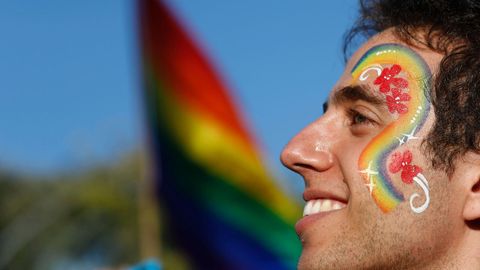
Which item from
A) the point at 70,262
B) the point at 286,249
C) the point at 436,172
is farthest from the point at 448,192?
the point at 70,262

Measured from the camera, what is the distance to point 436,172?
3.66 meters

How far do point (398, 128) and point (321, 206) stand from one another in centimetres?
38

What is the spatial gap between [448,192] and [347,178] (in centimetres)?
35

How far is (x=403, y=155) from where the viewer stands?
3721 mm

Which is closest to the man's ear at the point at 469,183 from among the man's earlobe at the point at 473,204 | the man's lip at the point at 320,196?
the man's earlobe at the point at 473,204

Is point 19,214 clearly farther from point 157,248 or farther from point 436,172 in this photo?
point 436,172

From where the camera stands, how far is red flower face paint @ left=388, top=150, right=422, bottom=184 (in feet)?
12.1

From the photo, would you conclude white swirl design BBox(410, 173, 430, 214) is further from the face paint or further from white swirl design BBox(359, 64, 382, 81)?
white swirl design BBox(359, 64, 382, 81)

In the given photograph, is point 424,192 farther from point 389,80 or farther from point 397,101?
point 389,80

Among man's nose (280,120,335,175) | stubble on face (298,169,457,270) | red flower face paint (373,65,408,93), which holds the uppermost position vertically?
red flower face paint (373,65,408,93)

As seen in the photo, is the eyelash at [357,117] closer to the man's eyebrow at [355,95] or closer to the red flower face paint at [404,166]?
the man's eyebrow at [355,95]

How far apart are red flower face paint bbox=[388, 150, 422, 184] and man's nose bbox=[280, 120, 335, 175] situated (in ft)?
0.76

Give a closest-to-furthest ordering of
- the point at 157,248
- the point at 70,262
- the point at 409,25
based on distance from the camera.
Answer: the point at 409,25
the point at 157,248
the point at 70,262

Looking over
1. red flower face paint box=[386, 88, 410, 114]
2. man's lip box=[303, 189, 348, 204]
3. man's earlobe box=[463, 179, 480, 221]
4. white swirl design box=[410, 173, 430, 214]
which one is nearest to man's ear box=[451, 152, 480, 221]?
man's earlobe box=[463, 179, 480, 221]
